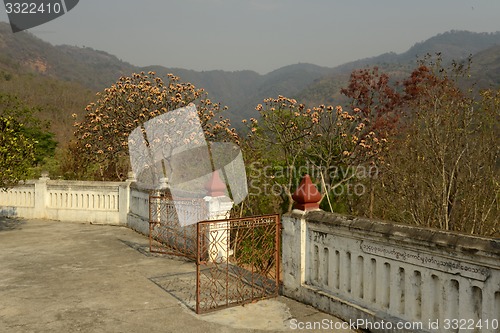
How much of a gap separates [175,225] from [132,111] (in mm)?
8958

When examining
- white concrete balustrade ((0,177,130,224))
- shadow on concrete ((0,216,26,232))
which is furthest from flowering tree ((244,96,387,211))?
shadow on concrete ((0,216,26,232))

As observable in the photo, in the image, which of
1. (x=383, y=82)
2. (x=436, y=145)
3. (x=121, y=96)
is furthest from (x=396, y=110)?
(x=121, y=96)

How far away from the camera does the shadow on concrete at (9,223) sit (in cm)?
1426

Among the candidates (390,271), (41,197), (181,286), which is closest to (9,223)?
(41,197)

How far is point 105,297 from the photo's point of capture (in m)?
7.18

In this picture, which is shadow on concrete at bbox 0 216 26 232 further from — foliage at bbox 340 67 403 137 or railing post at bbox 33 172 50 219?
foliage at bbox 340 67 403 137

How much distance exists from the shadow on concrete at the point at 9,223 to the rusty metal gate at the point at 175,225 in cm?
574

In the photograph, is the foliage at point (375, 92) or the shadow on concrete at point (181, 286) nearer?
the shadow on concrete at point (181, 286)

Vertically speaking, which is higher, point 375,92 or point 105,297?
point 375,92

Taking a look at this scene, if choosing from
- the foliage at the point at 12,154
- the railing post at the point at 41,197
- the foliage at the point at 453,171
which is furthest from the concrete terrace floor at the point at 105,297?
the foliage at the point at 453,171

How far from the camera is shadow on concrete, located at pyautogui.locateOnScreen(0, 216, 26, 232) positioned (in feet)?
46.8

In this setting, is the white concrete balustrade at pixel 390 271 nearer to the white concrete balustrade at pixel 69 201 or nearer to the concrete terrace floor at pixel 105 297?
the concrete terrace floor at pixel 105 297

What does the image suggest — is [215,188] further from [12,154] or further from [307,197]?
[12,154]

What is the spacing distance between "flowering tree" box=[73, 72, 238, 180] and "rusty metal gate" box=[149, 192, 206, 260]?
6349mm
